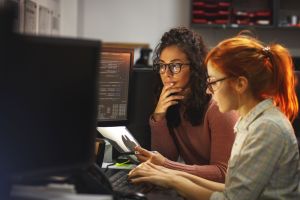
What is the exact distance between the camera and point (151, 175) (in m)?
1.54

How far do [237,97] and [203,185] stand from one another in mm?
302

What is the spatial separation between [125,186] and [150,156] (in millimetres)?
205

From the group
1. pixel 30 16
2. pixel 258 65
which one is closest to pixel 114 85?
pixel 258 65

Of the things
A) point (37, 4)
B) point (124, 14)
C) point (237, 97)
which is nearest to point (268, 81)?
point (237, 97)

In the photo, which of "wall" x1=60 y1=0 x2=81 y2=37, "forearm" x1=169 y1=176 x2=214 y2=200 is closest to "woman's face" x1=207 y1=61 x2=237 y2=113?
"forearm" x1=169 y1=176 x2=214 y2=200

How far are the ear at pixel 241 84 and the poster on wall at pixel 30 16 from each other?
5.65ft

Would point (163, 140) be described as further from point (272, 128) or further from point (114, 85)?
point (272, 128)

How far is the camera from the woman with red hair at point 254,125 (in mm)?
1311

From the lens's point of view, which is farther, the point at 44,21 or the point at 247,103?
the point at 44,21

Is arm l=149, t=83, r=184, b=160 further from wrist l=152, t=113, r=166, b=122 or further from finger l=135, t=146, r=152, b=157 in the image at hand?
finger l=135, t=146, r=152, b=157

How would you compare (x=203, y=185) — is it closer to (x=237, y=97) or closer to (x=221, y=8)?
(x=237, y=97)

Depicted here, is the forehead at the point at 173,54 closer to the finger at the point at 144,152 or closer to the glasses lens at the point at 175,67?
the glasses lens at the point at 175,67

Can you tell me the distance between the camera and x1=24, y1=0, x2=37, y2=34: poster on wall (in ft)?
9.75

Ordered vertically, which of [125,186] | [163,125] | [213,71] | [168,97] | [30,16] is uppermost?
[30,16]
